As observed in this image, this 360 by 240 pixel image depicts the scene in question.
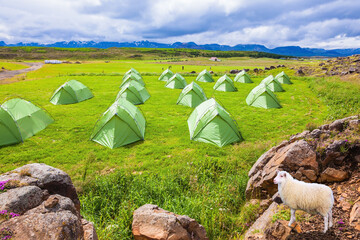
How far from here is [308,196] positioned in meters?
4.07

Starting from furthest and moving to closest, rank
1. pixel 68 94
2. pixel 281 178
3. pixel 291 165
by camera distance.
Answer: pixel 68 94, pixel 291 165, pixel 281 178

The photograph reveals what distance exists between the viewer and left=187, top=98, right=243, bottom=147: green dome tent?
12.9 meters

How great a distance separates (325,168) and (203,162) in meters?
5.13

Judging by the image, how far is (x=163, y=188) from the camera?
7.33 meters

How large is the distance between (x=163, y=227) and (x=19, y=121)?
14068mm

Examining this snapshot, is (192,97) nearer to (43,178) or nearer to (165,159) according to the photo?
(165,159)

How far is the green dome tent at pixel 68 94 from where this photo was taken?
831 inches

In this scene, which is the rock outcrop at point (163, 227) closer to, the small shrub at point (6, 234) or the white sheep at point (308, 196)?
the white sheep at point (308, 196)

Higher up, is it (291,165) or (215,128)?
(291,165)

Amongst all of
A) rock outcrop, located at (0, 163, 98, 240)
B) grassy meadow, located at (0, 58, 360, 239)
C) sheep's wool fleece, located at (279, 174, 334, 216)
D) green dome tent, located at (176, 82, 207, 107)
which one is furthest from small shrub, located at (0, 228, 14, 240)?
green dome tent, located at (176, 82, 207, 107)

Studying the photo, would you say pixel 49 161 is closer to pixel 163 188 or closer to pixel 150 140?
pixel 150 140

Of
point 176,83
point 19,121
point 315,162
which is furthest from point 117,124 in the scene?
point 176,83

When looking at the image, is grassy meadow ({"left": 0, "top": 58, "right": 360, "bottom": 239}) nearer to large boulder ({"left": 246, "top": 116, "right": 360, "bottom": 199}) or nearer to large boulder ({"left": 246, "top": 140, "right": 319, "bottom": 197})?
large boulder ({"left": 246, "top": 140, "right": 319, "bottom": 197})

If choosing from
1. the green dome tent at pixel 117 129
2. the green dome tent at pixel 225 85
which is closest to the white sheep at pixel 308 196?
the green dome tent at pixel 117 129
